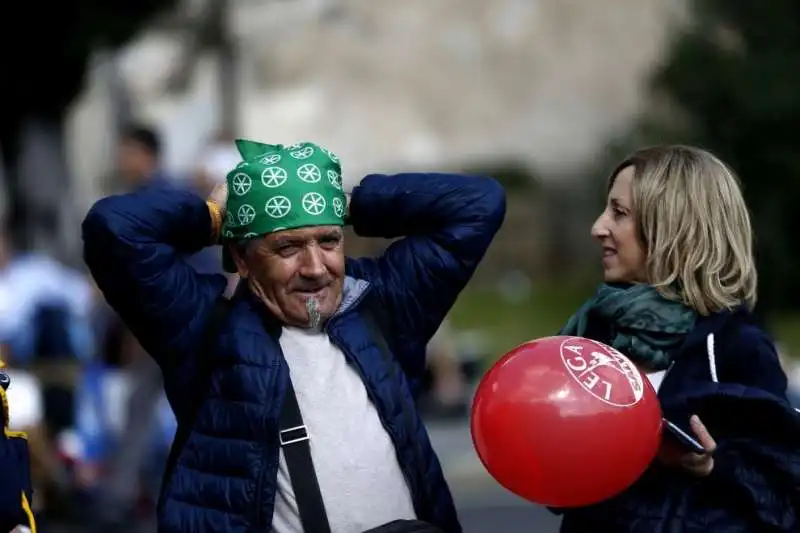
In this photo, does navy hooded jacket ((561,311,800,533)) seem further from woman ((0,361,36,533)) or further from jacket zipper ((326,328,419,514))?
woman ((0,361,36,533))

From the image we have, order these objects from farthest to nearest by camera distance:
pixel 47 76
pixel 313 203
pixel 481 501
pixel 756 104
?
pixel 756 104 → pixel 47 76 → pixel 481 501 → pixel 313 203

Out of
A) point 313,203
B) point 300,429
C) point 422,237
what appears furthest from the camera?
point 422,237

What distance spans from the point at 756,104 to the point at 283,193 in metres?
18.6

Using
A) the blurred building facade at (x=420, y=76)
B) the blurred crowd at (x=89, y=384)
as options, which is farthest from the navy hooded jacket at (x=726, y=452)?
the blurred building facade at (x=420, y=76)

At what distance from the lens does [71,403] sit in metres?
10.5

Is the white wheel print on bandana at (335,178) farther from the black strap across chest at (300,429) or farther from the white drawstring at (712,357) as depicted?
Answer: the white drawstring at (712,357)

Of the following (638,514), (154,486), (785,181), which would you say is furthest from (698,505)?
(785,181)

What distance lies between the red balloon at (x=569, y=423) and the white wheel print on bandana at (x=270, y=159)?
72 cm

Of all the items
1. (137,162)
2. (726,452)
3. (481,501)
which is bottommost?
(481,501)

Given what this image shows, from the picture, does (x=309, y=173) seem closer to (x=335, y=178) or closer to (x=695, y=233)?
(x=335, y=178)

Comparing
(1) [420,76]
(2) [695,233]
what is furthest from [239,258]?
(1) [420,76]

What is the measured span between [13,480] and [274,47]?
140ft

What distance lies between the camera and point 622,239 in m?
4.02

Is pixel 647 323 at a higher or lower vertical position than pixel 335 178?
lower
